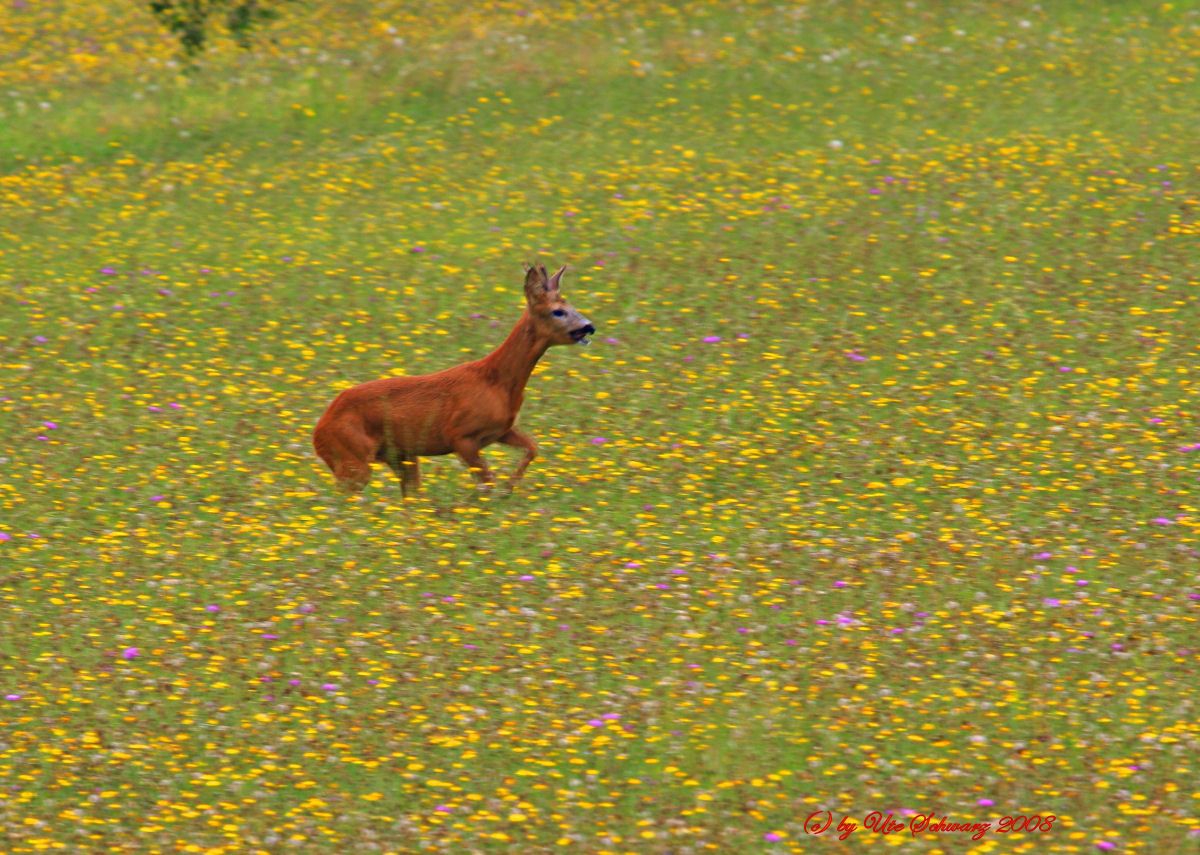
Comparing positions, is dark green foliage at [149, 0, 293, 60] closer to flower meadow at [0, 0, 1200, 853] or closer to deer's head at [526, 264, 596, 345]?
flower meadow at [0, 0, 1200, 853]

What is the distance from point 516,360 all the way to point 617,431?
106 inches

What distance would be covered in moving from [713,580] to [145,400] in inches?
288

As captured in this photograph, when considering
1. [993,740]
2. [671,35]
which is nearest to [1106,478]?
[993,740]

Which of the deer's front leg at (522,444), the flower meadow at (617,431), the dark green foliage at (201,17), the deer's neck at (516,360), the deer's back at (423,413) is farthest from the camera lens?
the dark green foliage at (201,17)

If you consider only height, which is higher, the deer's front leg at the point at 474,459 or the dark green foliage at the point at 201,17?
the dark green foliage at the point at 201,17

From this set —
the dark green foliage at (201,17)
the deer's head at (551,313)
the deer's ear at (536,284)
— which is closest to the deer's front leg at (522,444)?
the deer's head at (551,313)

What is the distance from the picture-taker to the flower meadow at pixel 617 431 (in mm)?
10492

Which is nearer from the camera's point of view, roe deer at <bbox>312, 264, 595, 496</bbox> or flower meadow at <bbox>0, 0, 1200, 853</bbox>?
flower meadow at <bbox>0, 0, 1200, 853</bbox>

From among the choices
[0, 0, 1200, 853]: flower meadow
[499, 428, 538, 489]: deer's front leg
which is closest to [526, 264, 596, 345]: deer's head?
[499, 428, 538, 489]: deer's front leg

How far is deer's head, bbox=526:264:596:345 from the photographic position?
14.4m

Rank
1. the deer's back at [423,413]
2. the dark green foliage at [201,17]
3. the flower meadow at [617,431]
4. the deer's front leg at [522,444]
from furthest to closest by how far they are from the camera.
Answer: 1. the dark green foliage at [201,17]
2. the deer's front leg at [522,444]
3. the deer's back at [423,413]
4. the flower meadow at [617,431]

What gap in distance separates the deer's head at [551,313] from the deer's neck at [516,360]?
0.08 m

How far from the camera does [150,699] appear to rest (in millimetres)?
11227

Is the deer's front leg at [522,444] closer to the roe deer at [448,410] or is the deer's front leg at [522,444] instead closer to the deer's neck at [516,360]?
the roe deer at [448,410]
